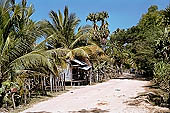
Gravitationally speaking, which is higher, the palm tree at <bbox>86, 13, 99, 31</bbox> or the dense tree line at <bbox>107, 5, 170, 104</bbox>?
the palm tree at <bbox>86, 13, 99, 31</bbox>

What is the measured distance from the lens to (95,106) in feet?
36.0

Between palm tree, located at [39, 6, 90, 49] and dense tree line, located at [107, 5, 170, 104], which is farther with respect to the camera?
palm tree, located at [39, 6, 90, 49]

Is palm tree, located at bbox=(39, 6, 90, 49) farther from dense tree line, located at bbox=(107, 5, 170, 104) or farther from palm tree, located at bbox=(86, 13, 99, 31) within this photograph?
palm tree, located at bbox=(86, 13, 99, 31)

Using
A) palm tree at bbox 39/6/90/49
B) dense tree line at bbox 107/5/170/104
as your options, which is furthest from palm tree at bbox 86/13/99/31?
palm tree at bbox 39/6/90/49

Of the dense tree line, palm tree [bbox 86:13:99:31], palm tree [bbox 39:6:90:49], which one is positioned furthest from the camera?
palm tree [bbox 86:13:99:31]

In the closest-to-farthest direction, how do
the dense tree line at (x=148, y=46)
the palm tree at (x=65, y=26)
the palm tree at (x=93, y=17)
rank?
1. the dense tree line at (x=148, y=46)
2. the palm tree at (x=65, y=26)
3. the palm tree at (x=93, y=17)

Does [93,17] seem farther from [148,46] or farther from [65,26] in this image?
[65,26]

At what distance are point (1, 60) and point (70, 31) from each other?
46.9 ft

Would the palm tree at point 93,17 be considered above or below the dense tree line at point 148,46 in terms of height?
above

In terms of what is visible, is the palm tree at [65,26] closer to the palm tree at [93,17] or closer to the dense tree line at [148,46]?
the dense tree line at [148,46]

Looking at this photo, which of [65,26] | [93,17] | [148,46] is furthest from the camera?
[93,17]

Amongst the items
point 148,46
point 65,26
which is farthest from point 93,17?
point 65,26

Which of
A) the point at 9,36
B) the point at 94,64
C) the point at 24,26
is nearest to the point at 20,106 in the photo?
the point at 9,36

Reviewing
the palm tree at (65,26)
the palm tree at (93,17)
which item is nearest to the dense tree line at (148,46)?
the palm tree at (93,17)
